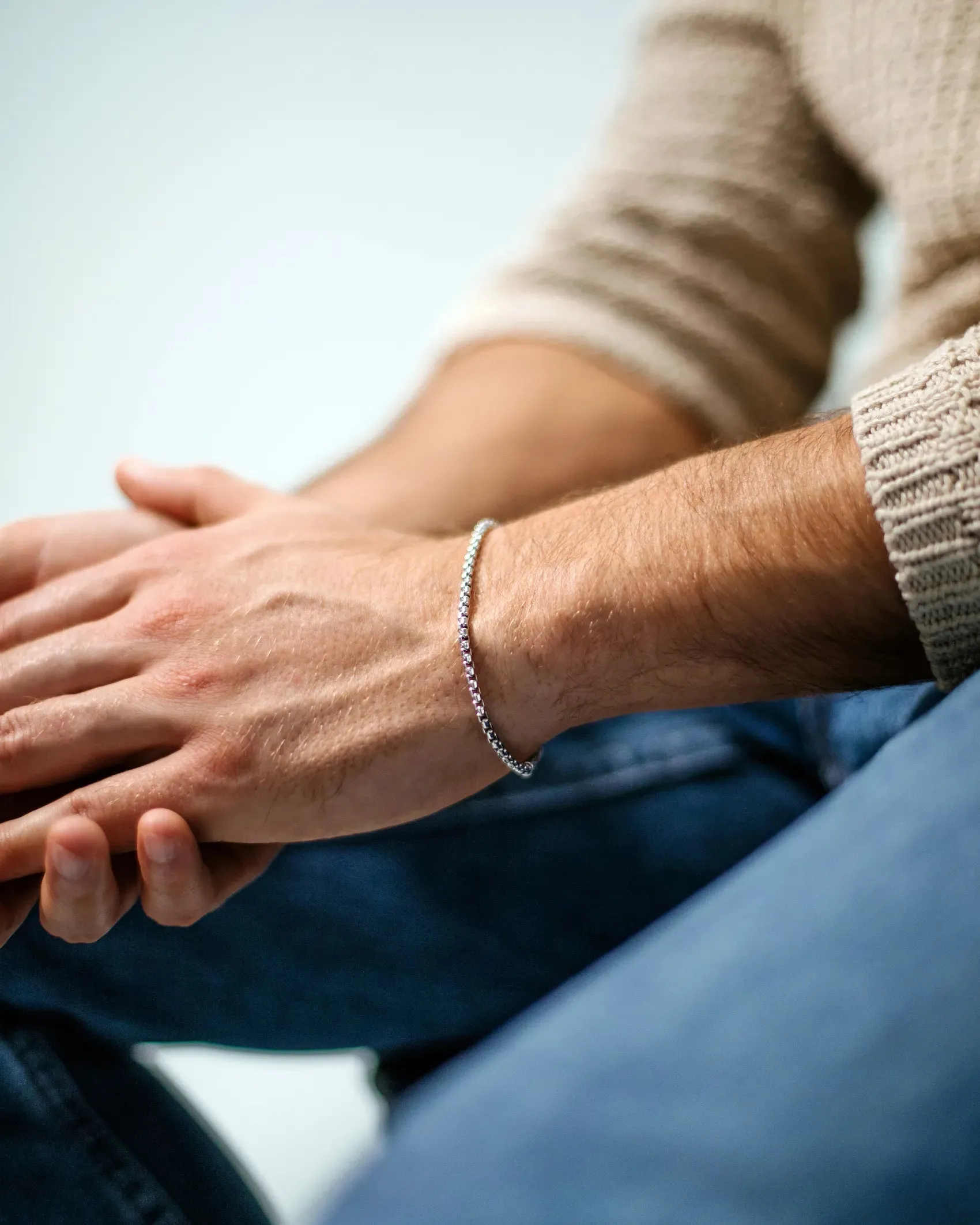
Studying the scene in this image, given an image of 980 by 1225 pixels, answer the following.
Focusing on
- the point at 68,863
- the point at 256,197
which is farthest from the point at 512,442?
the point at 256,197

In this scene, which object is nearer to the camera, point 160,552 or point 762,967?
point 762,967

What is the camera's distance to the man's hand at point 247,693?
516 millimetres

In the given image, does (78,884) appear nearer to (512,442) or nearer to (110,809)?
(110,809)

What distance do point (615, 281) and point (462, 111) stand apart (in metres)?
1.29

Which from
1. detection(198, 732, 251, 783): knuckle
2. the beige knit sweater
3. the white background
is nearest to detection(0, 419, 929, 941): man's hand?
detection(198, 732, 251, 783): knuckle

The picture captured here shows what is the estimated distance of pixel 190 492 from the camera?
67cm

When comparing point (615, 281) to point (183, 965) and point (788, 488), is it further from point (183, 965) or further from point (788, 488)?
point (183, 965)

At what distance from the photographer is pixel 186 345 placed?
1.81 metres

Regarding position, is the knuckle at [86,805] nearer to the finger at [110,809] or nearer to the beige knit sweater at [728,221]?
the finger at [110,809]

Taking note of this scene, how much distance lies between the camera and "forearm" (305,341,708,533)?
2.44ft

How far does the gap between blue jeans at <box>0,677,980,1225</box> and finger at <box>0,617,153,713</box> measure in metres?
0.14

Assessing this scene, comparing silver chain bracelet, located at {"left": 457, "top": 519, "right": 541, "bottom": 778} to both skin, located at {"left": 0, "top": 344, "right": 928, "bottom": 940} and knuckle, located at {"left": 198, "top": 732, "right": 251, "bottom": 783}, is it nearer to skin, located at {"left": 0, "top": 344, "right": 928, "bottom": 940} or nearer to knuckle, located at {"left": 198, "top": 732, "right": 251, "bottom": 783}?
skin, located at {"left": 0, "top": 344, "right": 928, "bottom": 940}

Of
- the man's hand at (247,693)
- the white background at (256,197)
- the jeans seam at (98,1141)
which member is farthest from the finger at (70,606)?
the white background at (256,197)

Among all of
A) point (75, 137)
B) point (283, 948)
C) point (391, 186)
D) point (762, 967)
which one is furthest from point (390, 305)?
point (762, 967)
